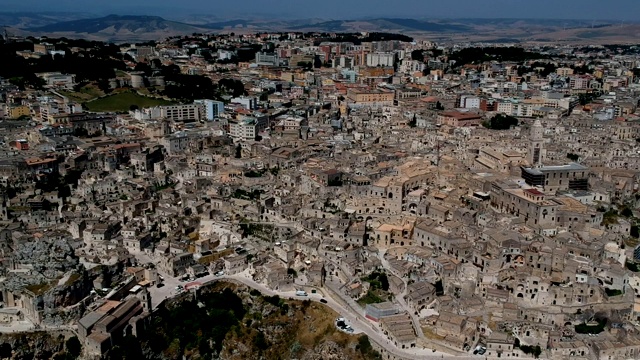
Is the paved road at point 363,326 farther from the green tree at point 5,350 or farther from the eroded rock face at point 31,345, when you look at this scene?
the green tree at point 5,350

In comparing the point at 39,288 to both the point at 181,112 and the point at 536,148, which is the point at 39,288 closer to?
the point at 536,148

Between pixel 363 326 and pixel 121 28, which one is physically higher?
pixel 121 28

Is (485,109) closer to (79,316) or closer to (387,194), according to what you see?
(387,194)

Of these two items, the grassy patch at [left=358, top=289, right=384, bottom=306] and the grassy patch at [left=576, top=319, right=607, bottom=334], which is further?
the grassy patch at [left=358, top=289, right=384, bottom=306]

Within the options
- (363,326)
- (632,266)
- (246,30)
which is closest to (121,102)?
(363,326)

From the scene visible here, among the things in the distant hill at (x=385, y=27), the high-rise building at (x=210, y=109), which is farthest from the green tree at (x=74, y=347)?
the distant hill at (x=385, y=27)

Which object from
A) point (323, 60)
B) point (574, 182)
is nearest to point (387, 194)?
point (574, 182)

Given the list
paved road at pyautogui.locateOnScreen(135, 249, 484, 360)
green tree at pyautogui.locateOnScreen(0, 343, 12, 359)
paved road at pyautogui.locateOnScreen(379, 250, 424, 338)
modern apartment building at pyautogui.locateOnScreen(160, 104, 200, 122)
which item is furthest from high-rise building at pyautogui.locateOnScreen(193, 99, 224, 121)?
green tree at pyautogui.locateOnScreen(0, 343, 12, 359)

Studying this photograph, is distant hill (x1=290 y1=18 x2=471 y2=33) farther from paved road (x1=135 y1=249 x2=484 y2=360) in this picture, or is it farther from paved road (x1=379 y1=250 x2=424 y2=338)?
paved road (x1=135 y1=249 x2=484 y2=360)
